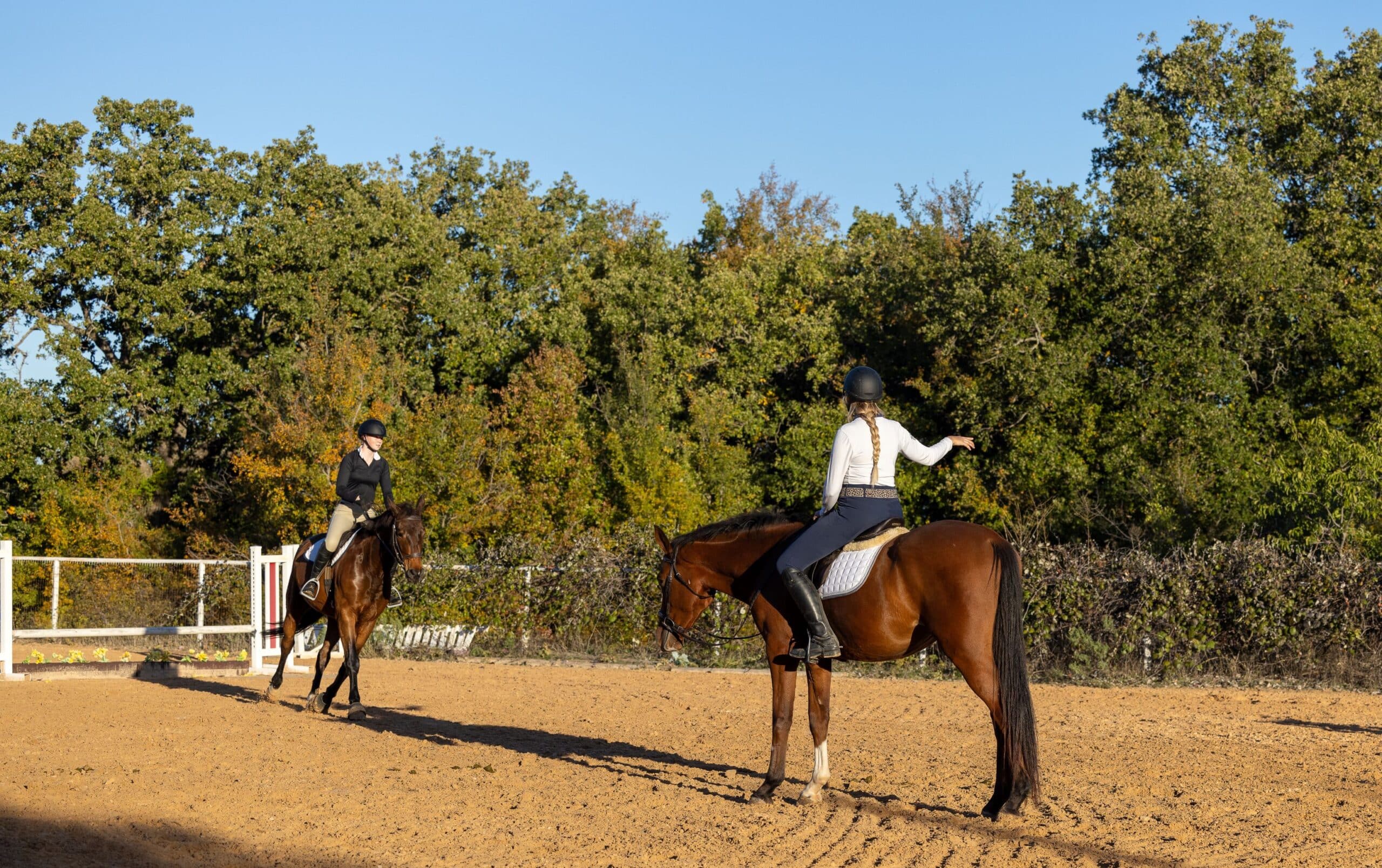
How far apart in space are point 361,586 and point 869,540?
243 inches

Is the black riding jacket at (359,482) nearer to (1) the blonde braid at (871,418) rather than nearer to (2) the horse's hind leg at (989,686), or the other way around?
(1) the blonde braid at (871,418)

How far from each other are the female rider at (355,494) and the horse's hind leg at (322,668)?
0.40 meters

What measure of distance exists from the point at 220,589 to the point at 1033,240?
1899cm

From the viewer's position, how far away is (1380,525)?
1700 cm

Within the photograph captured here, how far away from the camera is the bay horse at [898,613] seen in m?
6.80

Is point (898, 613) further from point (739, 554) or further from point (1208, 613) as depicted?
point (1208, 613)

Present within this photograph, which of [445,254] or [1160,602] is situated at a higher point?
[445,254]

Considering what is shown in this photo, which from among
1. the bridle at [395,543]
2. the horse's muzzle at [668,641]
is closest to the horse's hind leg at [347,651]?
the bridle at [395,543]

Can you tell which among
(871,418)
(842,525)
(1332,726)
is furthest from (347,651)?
(1332,726)

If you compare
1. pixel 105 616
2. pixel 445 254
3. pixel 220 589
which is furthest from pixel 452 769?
pixel 445 254

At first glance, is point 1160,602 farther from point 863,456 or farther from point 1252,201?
point 1252,201

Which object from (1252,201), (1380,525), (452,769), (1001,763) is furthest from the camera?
(1252,201)

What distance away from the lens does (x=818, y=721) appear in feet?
25.0

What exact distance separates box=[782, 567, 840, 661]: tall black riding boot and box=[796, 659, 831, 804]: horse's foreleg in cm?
21
